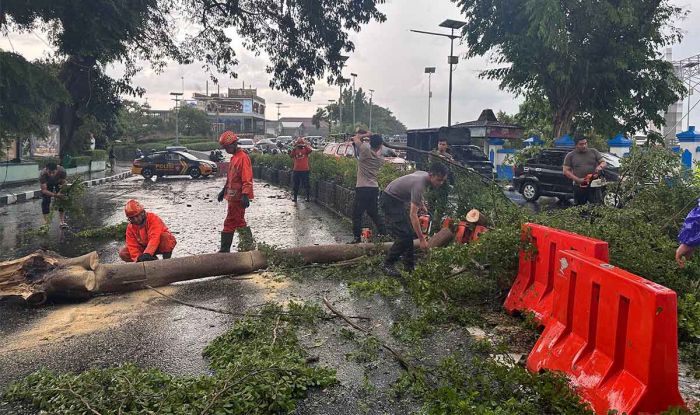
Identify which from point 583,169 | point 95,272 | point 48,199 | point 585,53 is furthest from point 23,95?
point 585,53

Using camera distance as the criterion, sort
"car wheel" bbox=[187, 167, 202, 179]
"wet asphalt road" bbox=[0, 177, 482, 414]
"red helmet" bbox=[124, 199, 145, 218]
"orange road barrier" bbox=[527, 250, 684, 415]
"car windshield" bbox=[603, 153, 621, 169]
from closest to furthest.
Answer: "orange road barrier" bbox=[527, 250, 684, 415]
"wet asphalt road" bbox=[0, 177, 482, 414]
"red helmet" bbox=[124, 199, 145, 218]
"car windshield" bbox=[603, 153, 621, 169]
"car wheel" bbox=[187, 167, 202, 179]

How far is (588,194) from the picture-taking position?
27.8 ft

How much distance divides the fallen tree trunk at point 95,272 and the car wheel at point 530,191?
35.1ft

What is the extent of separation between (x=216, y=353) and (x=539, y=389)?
7.55 feet

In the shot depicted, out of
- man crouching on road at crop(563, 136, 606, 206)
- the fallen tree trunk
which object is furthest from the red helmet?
man crouching on road at crop(563, 136, 606, 206)

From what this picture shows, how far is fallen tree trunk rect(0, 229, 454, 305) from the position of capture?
5355 mm

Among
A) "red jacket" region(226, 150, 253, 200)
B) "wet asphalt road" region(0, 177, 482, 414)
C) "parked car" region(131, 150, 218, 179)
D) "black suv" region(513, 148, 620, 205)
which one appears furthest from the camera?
"parked car" region(131, 150, 218, 179)

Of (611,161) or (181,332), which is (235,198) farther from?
(611,161)

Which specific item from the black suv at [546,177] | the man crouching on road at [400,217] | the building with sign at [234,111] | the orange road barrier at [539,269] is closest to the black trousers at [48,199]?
the man crouching on road at [400,217]

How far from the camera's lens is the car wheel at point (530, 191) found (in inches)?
608

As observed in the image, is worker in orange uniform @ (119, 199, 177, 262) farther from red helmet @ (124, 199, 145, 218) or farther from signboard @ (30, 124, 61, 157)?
signboard @ (30, 124, 61, 157)

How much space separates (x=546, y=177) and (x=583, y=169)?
269 inches

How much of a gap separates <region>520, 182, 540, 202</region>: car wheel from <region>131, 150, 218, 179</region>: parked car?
15980 millimetres

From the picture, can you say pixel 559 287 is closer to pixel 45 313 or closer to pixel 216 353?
pixel 216 353
